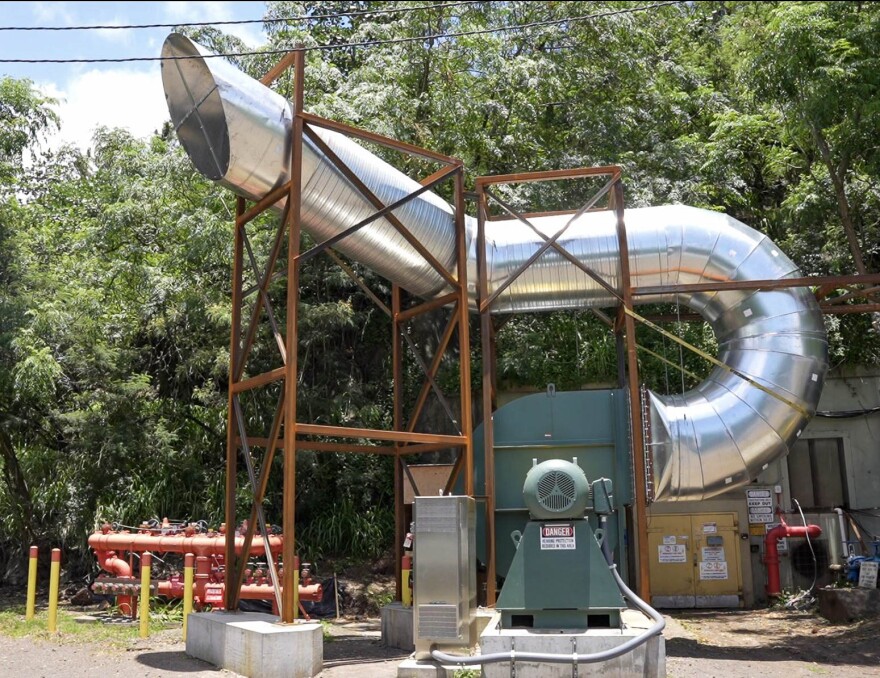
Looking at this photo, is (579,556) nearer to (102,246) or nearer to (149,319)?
(149,319)

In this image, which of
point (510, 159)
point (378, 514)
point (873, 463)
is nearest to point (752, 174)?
point (510, 159)

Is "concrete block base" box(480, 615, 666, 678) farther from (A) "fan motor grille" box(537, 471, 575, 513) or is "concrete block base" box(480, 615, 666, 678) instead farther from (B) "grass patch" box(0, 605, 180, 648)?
(B) "grass patch" box(0, 605, 180, 648)

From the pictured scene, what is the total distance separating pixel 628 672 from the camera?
280 inches

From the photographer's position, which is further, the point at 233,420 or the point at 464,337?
the point at 464,337

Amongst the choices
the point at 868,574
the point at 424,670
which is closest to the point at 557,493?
the point at 424,670

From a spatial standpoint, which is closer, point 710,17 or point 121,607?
point 121,607

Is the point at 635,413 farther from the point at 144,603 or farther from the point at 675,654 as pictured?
the point at 144,603

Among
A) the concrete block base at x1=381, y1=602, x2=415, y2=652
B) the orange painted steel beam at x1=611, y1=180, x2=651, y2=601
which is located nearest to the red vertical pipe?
the orange painted steel beam at x1=611, y1=180, x2=651, y2=601

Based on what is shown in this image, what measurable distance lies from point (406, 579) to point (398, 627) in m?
0.90

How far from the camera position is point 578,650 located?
7203 mm

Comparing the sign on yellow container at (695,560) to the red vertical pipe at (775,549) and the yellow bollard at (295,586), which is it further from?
the yellow bollard at (295,586)

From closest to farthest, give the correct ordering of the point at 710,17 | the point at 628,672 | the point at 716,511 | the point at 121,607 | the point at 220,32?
the point at 628,672
the point at 121,607
the point at 716,511
the point at 220,32
the point at 710,17

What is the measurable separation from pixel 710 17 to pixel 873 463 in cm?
1285

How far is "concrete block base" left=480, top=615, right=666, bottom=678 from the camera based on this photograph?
7125 millimetres
